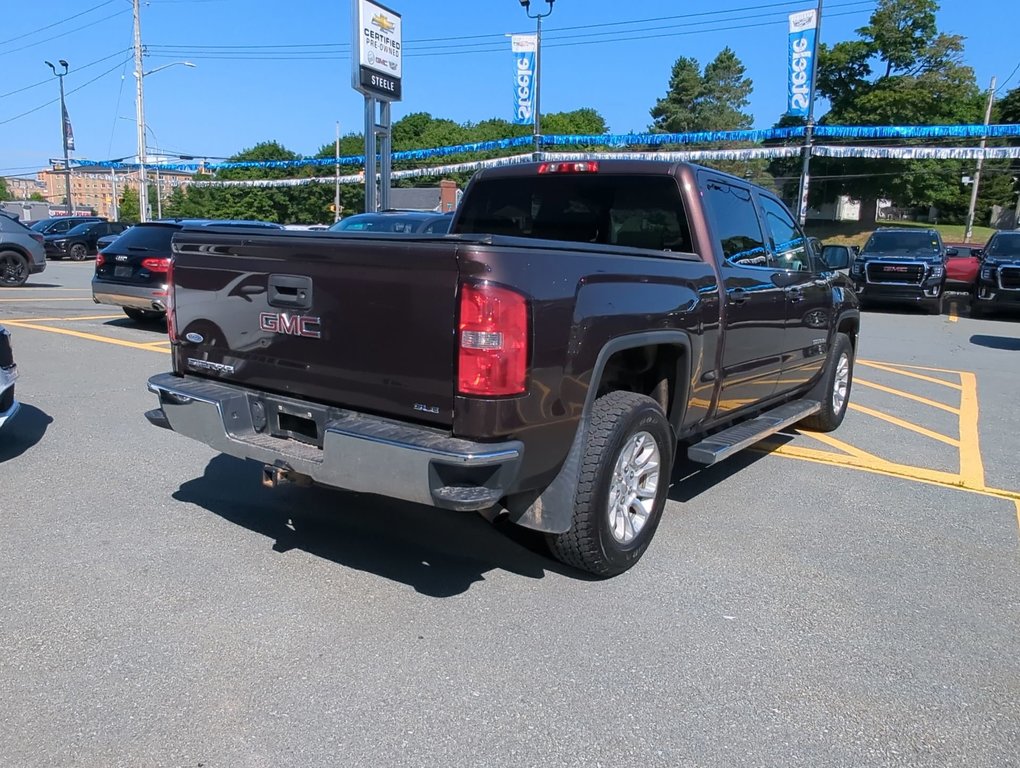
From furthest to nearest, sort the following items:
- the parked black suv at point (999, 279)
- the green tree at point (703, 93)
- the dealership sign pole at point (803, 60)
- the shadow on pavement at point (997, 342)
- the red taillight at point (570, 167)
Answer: the green tree at point (703, 93)
the dealership sign pole at point (803, 60)
the parked black suv at point (999, 279)
the shadow on pavement at point (997, 342)
the red taillight at point (570, 167)

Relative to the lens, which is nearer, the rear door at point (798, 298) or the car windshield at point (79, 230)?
the rear door at point (798, 298)

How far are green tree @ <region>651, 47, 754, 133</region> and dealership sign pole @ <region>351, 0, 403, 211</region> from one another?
60.4 meters

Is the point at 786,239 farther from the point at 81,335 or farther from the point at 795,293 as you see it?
the point at 81,335

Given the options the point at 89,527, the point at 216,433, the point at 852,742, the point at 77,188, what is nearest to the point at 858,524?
the point at 852,742

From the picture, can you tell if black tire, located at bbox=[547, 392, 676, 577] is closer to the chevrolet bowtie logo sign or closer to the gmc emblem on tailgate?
the gmc emblem on tailgate

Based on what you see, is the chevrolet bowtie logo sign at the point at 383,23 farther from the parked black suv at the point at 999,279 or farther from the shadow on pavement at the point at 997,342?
the shadow on pavement at the point at 997,342

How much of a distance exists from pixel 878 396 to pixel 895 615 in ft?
18.2

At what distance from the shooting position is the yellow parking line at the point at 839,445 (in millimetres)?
6289

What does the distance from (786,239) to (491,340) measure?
3568 mm

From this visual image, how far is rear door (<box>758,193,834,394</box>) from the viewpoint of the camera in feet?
18.1

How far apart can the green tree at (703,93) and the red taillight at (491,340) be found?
78285 millimetres

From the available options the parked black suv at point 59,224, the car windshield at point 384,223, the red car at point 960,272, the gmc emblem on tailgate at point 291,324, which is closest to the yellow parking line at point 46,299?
the car windshield at point 384,223

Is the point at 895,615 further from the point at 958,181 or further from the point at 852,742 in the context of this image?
the point at 958,181

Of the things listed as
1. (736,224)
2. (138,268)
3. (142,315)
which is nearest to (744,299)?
(736,224)
